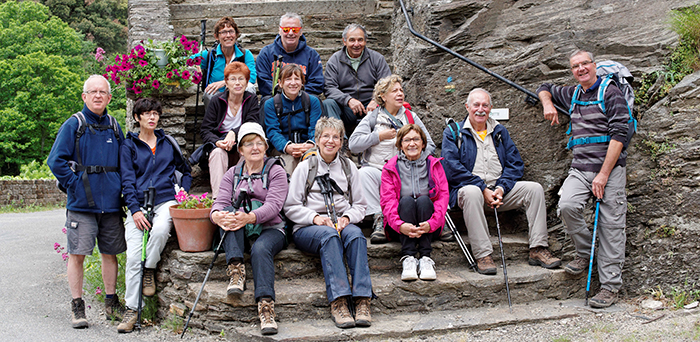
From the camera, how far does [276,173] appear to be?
13.5 feet

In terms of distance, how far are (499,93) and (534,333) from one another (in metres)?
2.52

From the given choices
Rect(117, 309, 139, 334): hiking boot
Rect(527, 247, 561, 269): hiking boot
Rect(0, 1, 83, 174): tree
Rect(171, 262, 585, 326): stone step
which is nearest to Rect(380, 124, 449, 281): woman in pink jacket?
Rect(171, 262, 585, 326): stone step

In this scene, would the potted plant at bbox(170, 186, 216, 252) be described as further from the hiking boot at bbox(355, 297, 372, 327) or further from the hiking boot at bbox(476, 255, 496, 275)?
the hiking boot at bbox(476, 255, 496, 275)

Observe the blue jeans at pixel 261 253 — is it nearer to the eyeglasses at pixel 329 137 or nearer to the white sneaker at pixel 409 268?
the eyeglasses at pixel 329 137

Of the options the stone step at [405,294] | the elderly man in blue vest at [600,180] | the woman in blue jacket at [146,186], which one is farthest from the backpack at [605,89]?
the woman in blue jacket at [146,186]

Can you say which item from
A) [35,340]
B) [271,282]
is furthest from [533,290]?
[35,340]

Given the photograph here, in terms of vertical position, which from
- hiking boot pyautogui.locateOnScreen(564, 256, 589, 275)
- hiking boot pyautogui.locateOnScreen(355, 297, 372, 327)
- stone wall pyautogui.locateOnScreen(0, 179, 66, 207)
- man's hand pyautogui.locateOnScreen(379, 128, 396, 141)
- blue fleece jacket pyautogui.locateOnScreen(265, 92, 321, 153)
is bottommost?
stone wall pyautogui.locateOnScreen(0, 179, 66, 207)

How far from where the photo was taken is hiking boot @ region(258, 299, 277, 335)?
138 inches

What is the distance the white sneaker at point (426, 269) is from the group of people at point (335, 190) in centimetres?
1

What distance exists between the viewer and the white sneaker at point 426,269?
3.99m

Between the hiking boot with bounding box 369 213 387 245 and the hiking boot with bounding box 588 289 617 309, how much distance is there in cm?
170

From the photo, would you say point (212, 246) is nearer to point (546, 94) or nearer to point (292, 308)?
point (292, 308)

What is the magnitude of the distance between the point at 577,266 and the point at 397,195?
1568mm

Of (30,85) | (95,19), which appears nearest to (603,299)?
(30,85)
